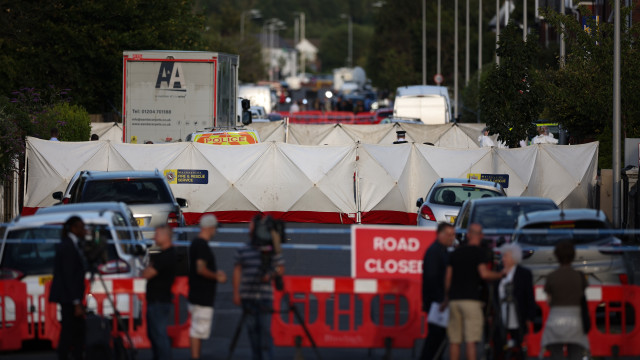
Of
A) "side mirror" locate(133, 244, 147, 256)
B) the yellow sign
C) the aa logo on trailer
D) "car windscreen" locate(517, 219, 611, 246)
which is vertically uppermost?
the aa logo on trailer

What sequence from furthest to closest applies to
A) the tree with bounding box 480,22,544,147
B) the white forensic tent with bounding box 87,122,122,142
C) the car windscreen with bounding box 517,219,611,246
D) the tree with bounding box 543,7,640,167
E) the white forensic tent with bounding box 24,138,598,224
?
the white forensic tent with bounding box 87,122,122,142
the tree with bounding box 480,22,544,147
the white forensic tent with bounding box 24,138,598,224
the tree with bounding box 543,7,640,167
the car windscreen with bounding box 517,219,611,246

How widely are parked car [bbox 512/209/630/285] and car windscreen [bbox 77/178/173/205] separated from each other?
698 centimetres

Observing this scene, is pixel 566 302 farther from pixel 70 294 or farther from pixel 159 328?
pixel 70 294

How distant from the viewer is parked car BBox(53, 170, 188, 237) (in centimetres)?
1822

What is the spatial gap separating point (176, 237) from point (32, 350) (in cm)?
680

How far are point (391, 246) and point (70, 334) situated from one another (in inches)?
140

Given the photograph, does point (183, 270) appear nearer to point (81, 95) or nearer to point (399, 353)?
point (399, 353)

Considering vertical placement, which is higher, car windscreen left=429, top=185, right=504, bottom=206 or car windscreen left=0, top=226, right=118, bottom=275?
car windscreen left=429, top=185, right=504, bottom=206

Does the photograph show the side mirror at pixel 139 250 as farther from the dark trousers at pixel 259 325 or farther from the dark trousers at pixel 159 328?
the dark trousers at pixel 259 325

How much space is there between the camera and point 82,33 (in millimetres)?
40188

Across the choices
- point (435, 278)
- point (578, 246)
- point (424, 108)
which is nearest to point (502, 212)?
point (578, 246)

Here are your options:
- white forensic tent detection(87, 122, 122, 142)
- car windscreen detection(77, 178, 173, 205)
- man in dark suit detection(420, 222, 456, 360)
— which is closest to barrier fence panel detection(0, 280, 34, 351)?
man in dark suit detection(420, 222, 456, 360)

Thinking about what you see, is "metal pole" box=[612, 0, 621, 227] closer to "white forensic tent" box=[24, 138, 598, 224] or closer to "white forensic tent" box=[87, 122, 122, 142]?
"white forensic tent" box=[24, 138, 598, 224]

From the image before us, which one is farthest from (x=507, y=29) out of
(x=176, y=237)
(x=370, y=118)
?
(x=370, y=118)
